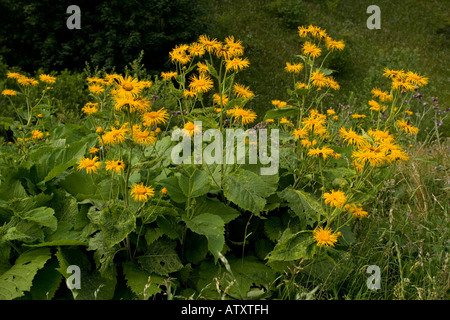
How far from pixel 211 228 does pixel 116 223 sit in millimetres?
431

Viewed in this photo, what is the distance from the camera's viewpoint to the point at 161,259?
2.11 meters

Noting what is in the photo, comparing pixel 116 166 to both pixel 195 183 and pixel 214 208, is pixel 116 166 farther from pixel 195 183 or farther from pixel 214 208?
pixel 214 208

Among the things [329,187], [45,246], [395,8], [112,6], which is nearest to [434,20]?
[395,8]

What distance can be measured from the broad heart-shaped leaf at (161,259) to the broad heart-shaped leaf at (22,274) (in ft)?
1.48

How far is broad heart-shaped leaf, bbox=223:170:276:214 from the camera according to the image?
2.09 metres

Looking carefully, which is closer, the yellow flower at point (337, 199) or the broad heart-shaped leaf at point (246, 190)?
the yellow flower at point (337, 199)

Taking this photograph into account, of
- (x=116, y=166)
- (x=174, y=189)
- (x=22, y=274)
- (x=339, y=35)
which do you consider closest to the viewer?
(x=116, y=166)

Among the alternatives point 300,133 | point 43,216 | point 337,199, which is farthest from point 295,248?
point 43,216

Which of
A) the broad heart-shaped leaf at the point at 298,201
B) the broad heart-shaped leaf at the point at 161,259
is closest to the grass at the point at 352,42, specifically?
the broad heart-shaped leaf at the point at 298,201

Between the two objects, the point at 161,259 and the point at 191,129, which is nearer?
the point at 191,129

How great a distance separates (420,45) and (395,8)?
9.49ft

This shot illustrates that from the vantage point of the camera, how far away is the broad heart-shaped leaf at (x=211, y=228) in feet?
6.53

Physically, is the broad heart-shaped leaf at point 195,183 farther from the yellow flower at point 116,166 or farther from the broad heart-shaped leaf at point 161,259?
the yellow flower at point 116,166
